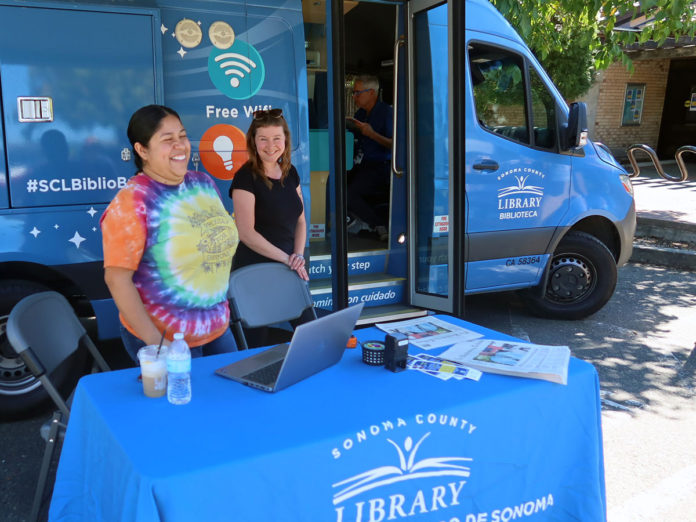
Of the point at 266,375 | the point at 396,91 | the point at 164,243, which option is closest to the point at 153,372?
the point at 266,375

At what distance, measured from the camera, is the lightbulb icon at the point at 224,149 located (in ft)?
12.8

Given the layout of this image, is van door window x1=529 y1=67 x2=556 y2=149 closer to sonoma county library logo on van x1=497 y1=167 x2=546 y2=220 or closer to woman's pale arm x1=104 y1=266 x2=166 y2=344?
sonoma county library logo on van x1=497 y1=167 x2=546 y2=220

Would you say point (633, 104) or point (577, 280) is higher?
point (633, 104)

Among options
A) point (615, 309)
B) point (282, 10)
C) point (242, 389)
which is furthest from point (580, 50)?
point (242, 389)

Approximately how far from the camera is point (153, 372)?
1.94m

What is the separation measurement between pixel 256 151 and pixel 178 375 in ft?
5.75

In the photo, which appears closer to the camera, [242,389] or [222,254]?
[242,389]

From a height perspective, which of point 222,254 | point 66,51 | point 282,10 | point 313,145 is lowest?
point 222,254

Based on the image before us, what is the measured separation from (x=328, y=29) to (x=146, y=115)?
1775mm

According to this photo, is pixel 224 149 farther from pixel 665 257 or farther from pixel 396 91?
pixel 665 257

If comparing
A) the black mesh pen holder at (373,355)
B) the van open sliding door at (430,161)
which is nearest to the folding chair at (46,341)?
the black mesh pen holder at (373,355)

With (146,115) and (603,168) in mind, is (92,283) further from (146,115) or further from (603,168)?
(603,168)

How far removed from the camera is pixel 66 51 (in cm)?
339

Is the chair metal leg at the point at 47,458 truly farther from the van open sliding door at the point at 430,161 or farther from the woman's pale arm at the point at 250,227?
the van open sliding door at the point at 430,161
